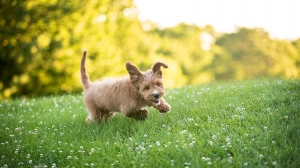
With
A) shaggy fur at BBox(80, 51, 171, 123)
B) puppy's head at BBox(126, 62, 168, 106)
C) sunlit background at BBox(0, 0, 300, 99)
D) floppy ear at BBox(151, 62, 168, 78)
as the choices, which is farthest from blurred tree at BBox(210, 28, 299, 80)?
puppy's head at BBox(126, 62, 168, 106)

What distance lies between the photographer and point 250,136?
5320mm

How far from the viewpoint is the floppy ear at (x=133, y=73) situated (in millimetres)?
6566

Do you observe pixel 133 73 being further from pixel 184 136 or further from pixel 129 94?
pixel 184 136

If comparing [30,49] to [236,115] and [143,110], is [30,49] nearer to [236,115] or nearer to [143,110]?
→ [143,110]

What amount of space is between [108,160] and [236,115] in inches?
99.0

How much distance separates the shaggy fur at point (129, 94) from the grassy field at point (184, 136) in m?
0.28

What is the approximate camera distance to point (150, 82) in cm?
641

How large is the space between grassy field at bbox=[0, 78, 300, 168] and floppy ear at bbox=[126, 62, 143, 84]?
93 cm

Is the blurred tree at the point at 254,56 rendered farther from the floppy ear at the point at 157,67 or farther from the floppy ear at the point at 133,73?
the floppy ear at the point at 133,73

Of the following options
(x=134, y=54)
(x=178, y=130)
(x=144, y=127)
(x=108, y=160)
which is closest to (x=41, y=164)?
(x=108, y=160)

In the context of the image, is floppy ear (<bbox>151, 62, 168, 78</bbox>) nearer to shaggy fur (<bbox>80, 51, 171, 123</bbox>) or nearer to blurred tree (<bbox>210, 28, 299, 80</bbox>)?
shaggy fur (<bbox>80, 51, 171, 123</bbox>)

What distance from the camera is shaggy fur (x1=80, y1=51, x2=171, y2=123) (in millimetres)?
6422

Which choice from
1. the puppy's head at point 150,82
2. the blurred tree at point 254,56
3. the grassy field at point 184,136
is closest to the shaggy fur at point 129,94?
the puppy's head at point 150,82

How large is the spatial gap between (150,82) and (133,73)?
1.43ft
